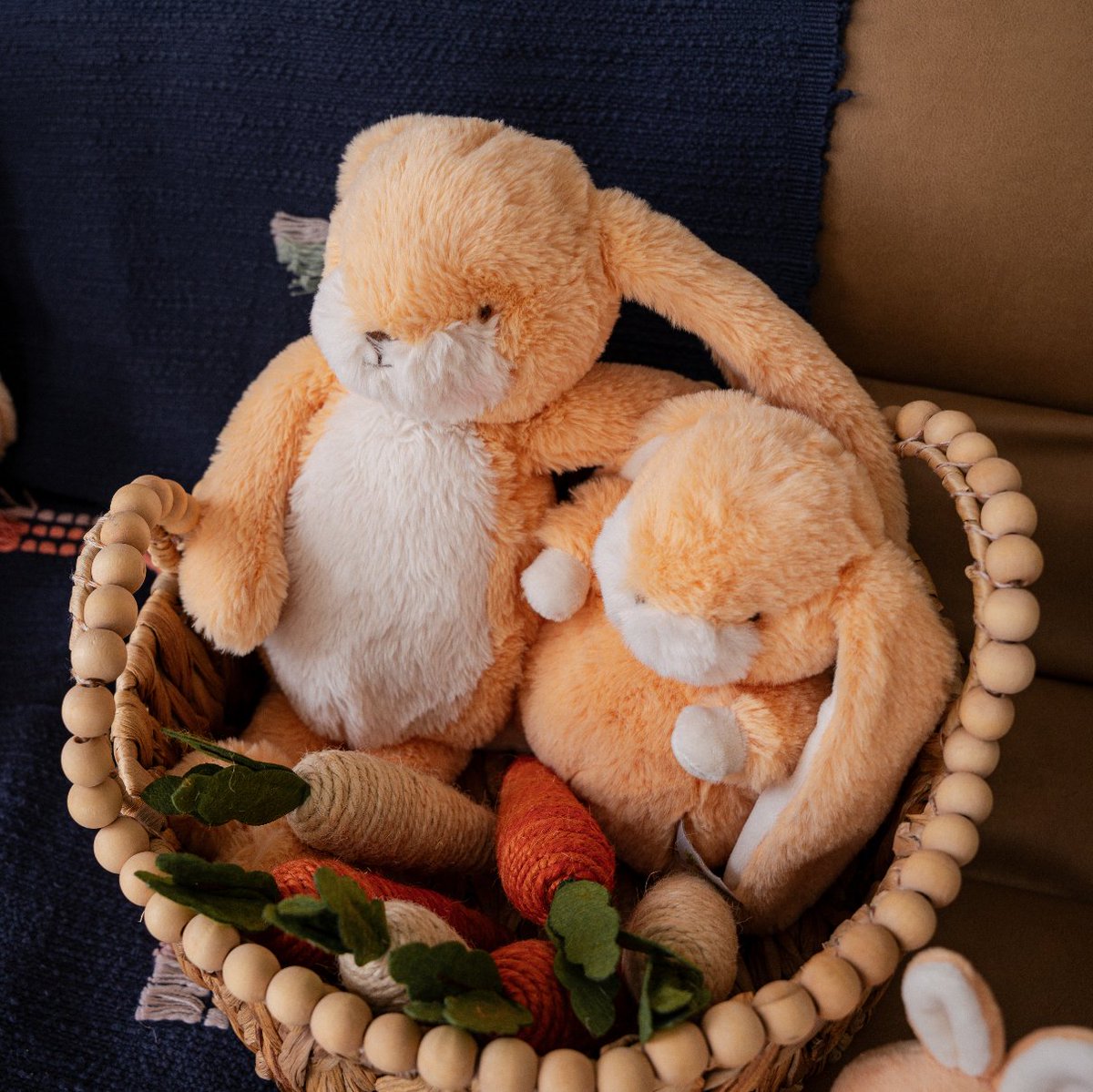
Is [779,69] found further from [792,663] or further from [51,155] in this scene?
[51,155]

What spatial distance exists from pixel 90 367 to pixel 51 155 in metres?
0.20

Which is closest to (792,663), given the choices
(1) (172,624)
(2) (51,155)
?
(1) (172,624)

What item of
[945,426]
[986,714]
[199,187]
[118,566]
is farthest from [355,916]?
[199,187]

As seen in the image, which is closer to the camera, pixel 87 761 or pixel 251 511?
pixel 87 761

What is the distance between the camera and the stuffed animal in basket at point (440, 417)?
0.59m

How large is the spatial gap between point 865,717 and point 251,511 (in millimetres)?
439

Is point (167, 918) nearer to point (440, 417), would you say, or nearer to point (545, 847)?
point (545, 847)

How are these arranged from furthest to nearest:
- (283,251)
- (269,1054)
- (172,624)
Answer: (283,251) → (172,624) → (269,1054)

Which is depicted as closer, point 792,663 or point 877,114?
point 792,663

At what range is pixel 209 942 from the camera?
0.46 m

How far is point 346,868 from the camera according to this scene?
1.82 feet

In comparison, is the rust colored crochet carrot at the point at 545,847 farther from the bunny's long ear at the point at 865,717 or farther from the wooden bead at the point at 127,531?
the wooden bead at the point at 127,531

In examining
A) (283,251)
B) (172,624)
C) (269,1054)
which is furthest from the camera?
(283,251)

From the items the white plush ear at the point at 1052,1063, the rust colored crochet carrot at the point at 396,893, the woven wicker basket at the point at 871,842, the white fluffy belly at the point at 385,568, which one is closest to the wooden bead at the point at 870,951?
the woven wicker basket at the point at 871,842
